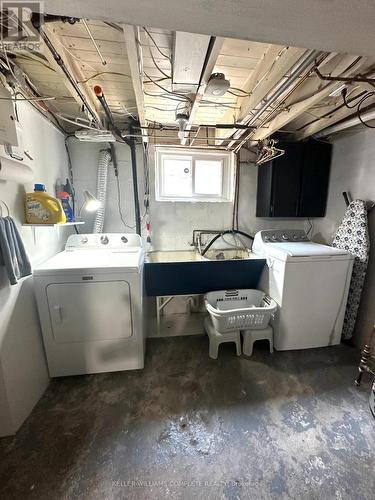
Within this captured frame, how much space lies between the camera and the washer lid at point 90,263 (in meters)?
1.75

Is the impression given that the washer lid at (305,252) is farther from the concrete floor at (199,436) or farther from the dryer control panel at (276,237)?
the concrete floor at (199,436)

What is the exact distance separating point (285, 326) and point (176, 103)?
2469 millimetres

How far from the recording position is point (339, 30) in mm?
797

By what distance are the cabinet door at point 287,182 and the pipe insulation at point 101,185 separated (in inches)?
79.4

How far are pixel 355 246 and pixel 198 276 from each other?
1.72 metres

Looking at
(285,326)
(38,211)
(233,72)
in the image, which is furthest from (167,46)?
(285,326)

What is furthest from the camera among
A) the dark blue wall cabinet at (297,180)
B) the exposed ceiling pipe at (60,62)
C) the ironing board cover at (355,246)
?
the dark blue wall cabinet at (297,180)

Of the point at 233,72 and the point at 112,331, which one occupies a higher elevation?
the point at 233,72

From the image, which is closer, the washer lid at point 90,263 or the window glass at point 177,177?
the washer lid at point 90,263

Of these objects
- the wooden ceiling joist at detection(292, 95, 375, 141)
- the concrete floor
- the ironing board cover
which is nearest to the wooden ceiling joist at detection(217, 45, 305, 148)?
the wooden ceiling joist at detection(292, 95, 375, 141)

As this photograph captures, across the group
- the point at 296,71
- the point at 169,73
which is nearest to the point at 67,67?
the point at 169,73

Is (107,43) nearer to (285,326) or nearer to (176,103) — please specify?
(176,103)

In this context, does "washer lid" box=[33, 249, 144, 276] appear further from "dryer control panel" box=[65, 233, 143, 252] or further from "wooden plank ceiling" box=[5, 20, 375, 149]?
"wooden plank ceiling" box=[5, 20, 375, 149]

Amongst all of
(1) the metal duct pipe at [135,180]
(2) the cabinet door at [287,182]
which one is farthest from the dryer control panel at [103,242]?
(2) the cabinet door at [287,182]
